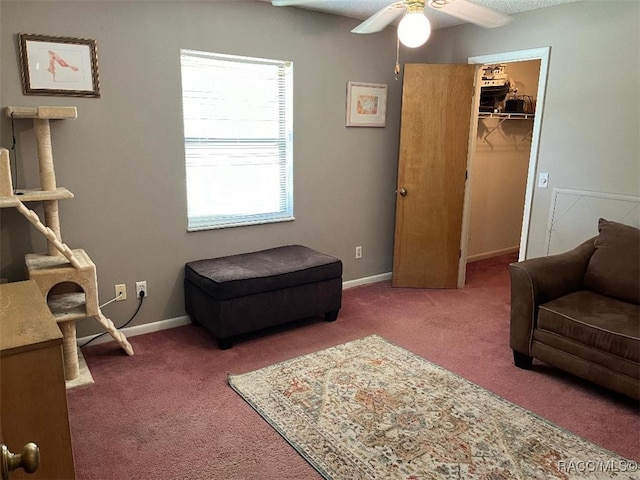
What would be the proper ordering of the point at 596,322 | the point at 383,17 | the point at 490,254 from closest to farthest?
the point at 596,322 → the point at 383,17 → the point at 490,254

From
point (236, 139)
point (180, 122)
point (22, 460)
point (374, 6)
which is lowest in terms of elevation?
point (22, 460)

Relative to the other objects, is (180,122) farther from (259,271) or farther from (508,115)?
(508,115)

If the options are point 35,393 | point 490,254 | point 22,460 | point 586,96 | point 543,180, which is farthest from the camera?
point 490,254

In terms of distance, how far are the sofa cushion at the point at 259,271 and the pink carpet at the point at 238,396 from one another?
39 centimetres

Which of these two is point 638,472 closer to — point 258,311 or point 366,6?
point 258,311

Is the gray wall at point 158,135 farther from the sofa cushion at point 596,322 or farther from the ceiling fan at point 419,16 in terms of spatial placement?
the sofa cushion at point 596,322

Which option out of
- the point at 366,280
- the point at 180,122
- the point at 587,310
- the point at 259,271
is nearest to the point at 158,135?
the point at 180,122

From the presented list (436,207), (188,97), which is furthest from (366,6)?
(436,207)

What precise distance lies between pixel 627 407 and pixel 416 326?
1.37 meters

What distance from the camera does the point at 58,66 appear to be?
2.68m

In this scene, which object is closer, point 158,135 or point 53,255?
point 53,255

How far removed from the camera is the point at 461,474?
1.92 m

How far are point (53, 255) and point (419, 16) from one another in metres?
2.37

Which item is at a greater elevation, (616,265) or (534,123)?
(534,123)
